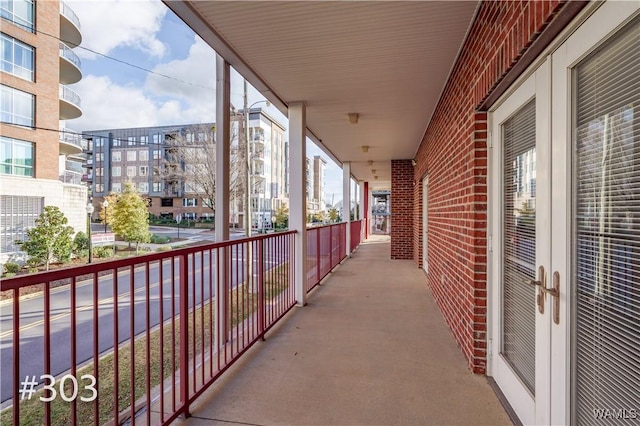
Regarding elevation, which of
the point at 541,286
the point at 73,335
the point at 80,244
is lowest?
the point at 80,244

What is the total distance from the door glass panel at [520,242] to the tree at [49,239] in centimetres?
761

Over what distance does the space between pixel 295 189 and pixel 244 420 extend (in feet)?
9.50

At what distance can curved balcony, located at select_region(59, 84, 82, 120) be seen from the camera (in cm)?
721

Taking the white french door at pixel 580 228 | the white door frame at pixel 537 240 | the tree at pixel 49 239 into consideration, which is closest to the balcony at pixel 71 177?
the tree at pixel 49 239

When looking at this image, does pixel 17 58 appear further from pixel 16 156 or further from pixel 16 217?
pixel 16 217

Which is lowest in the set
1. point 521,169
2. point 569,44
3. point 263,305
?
point 263,305

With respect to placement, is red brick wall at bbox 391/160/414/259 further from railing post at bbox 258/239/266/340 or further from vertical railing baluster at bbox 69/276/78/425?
vertical railing baluster at bbox 69/276/78/425

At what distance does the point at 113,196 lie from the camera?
464 inches

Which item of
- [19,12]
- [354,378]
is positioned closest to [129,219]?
[19,12]

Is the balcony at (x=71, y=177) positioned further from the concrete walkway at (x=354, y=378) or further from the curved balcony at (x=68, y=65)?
the concrete walkway at (x=354, y=378)

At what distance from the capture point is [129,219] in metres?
10.6

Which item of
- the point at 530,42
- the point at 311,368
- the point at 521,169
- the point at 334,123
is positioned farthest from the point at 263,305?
the point at 334,123

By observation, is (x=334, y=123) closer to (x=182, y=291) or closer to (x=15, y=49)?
(x=182, y=291)

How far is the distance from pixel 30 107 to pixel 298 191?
5.64 m
